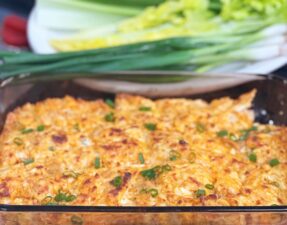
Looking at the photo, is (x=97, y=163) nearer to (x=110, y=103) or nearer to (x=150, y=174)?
(x=150, y=174)

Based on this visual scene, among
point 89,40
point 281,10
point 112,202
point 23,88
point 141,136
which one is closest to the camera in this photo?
point 112,202

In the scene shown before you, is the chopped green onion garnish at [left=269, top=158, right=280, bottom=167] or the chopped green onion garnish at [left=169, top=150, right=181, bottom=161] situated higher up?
the chopped green onion garnish at [left=169, top=150, right=181, bottom=161]

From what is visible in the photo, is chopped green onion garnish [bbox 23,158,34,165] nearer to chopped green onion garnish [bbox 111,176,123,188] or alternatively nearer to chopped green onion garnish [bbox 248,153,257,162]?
chopped green onion garnish [bbox 111,176,123,188]

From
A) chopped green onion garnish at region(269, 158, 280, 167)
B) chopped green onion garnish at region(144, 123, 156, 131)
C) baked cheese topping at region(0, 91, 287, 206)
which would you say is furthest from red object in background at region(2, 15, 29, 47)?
chopped green onion garnish at region(269, 158, 280, 167)

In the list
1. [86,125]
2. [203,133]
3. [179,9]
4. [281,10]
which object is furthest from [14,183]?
[281,10]

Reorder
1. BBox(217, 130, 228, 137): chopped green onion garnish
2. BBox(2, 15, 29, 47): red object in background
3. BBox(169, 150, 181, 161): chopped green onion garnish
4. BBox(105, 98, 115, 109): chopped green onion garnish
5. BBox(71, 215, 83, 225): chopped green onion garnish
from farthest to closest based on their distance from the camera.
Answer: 1. BBox(2, 15, 29, 47): red object in background
2. BBox(105, 98, 115, 109): chopped green onion garnish
3. BBox(217, 130, 228, 137): chopped green onion garnish
4. BBox(169, 150, 181, 161): chopped green onion garnish
5. BBox(71, 215, 83, 225): chopped green onion garnish

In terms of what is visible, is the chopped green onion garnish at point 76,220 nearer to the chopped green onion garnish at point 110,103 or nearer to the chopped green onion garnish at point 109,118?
the chopped green onion garnish at point 109,118

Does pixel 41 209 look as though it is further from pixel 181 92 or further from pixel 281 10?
pixel 281 10
